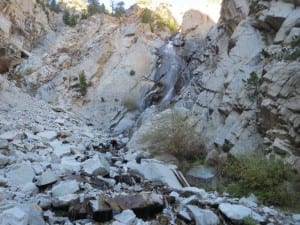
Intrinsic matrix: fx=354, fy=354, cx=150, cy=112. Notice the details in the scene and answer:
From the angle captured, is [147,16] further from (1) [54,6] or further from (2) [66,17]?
(1) [54,6]

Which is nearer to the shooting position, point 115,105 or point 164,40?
point 115,105

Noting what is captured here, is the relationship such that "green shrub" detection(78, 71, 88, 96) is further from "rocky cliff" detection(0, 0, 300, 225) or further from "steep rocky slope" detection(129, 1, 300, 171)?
"steep rocky slope" detection(129, 1, 300, 171)

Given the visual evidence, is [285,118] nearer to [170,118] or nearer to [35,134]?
[170,118]

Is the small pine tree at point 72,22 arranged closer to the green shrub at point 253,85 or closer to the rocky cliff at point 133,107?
the rocky cliff at point 133,107

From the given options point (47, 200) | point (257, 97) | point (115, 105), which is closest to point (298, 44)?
point (257, 97)

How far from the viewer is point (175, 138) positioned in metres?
13.9

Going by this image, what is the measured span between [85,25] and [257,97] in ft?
76.8

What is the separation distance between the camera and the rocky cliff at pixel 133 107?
8.22m

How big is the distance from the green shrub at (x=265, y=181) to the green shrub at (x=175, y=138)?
348 centimetres

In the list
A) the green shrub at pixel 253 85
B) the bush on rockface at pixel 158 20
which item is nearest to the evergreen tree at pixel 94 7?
the bush on rockface at pixel 158 20

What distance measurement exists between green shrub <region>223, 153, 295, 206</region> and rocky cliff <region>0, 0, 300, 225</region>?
45 cm

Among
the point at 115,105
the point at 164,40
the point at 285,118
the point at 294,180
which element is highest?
the point at 164,40

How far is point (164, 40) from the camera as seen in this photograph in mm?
30359

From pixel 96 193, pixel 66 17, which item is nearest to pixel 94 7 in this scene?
pixel 66 17
